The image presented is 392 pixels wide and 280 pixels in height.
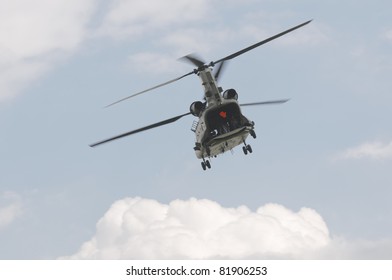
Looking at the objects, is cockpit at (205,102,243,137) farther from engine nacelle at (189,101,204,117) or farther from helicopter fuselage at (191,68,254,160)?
engine nacelle at (189,101,204,117)

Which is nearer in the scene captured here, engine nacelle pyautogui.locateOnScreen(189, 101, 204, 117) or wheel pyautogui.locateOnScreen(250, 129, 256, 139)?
wheel pyautogui.locateOnScreen(250, 129, 256, 139)

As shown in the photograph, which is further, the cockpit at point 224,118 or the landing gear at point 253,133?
the landing gear at point 253,133

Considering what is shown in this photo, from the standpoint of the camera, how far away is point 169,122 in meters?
104

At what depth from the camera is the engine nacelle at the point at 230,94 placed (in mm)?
100900

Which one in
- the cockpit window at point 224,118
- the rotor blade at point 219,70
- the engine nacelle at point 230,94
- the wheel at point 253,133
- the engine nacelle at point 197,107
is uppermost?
the rotor blade at point 219,70

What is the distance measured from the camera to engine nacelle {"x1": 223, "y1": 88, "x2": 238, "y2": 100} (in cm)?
10090

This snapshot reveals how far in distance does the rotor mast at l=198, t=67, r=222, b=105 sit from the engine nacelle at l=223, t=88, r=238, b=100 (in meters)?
0.76

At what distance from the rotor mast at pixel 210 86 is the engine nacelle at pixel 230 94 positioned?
757 mm

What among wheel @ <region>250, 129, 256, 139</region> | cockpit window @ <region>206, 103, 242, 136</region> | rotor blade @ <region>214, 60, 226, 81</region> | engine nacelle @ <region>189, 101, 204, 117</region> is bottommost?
wheel @ <region>250, 129, 256, 139</region>

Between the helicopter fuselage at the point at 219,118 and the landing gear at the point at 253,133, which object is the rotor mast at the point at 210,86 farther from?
the landing gear at the point at 253,133

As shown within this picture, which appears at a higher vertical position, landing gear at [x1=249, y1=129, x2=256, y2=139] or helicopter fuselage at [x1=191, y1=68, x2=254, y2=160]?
helicopter fuselage at [x1=191, y1=68, x2=254, y2=160]

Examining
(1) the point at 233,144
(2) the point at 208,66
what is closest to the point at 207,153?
(1) the point at 233,144
